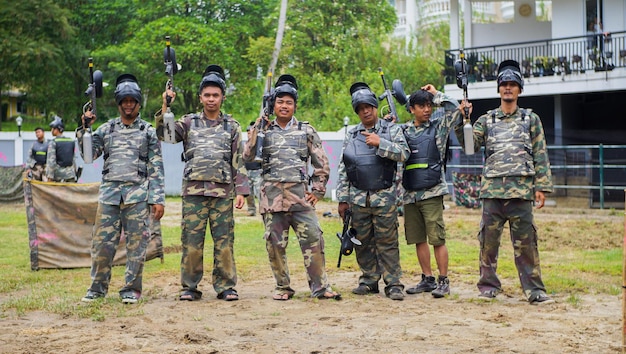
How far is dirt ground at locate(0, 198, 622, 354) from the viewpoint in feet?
22.6

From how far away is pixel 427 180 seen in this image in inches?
368

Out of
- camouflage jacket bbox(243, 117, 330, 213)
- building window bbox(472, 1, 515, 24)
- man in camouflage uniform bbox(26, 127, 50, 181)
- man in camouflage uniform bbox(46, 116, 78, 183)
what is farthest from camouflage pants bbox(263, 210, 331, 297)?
building window bbox(472, 1, 515, 24)

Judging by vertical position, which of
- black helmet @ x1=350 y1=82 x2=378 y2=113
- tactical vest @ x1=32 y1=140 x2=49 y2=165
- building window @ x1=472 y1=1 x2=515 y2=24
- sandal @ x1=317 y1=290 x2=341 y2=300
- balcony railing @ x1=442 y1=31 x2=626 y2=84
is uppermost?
building window @ x1=472 y1=1 x2=515 y2=24

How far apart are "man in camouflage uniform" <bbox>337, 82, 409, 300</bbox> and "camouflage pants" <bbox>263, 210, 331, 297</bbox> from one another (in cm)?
43

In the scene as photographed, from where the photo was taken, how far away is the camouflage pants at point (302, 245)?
918 centimetres

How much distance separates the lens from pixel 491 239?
9.15 metres

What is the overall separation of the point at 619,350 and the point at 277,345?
2529 mm

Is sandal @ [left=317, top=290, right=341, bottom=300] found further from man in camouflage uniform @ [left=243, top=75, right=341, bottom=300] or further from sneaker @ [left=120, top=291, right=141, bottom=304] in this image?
sneaker @ [left=120, top=291, right=141, bottom=304]

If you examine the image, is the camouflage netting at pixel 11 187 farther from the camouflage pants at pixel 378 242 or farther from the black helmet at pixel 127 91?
the camouflage pants at pixel 378 242

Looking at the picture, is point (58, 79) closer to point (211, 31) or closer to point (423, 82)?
point (211, 31)

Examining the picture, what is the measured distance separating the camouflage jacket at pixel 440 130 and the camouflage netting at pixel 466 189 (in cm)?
1372

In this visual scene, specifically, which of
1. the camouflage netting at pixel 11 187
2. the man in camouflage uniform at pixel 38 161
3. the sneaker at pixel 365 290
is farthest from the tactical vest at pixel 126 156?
the camouflage netting at pixel 11 187

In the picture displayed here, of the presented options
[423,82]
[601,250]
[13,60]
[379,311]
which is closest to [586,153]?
[601,250]

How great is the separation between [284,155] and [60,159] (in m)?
11.8
